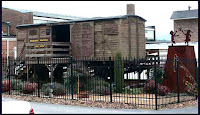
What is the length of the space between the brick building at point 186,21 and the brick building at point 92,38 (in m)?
16.0

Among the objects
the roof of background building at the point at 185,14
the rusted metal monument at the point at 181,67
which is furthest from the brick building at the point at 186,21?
the rusted metal monument at the point at 181,67

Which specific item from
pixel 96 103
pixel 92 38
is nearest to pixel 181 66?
pixel 96 103

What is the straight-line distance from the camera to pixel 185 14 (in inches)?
1641

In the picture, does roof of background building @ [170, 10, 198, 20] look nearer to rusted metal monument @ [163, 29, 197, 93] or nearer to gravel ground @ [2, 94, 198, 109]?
→ rusted metal monument @ [163, 29, 197, 93]

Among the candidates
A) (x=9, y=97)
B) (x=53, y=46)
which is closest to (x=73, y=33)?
(x=53, y=46)

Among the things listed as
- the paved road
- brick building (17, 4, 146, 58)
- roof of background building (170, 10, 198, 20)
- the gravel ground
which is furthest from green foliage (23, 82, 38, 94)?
roof of background building (170, 10, 198, 20)

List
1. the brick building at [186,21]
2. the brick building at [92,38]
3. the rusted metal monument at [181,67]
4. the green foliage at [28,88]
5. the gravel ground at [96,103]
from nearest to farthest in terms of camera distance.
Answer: the gravel ground at [96,103], the rusted metal monument at [181,67], the green foliage at [28,88], the brick building at [92,38], the brick building at [186,21]

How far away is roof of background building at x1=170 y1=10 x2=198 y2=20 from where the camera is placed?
40.8 m

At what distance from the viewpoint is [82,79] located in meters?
22.0

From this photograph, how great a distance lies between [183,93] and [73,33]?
35.5 feet

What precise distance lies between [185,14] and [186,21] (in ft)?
3.07

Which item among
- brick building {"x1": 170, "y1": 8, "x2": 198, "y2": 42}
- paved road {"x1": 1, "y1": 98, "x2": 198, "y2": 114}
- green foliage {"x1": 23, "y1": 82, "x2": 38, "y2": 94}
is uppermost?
brick building {"x1": 170, "y1": 8, "x2": 198, "y2": 42}

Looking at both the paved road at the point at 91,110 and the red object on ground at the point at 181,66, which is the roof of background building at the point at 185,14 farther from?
the paved road at the point at 91,110

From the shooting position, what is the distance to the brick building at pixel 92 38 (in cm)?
2320
